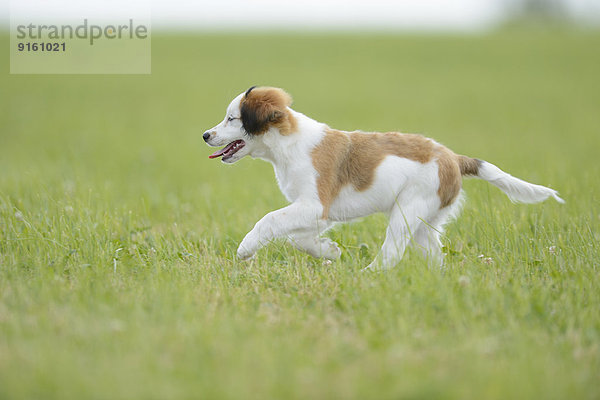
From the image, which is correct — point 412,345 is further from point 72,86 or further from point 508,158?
point 72,86

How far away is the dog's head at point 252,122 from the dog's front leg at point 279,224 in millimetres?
653

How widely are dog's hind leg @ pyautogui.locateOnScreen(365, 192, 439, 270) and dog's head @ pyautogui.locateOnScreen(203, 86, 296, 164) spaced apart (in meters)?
1.08

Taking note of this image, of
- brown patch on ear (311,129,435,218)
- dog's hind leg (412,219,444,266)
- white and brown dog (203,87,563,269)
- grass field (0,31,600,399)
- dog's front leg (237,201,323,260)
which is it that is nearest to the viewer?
grass field (0,31,600,399)

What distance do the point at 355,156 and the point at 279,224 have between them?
0.86 meters

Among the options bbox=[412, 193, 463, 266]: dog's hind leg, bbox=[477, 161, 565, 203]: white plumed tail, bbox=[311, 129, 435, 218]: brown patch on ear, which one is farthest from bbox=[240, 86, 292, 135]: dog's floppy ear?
bbox=[477, 161, 565, 203]: white plumed tail

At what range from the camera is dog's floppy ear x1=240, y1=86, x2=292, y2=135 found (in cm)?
445

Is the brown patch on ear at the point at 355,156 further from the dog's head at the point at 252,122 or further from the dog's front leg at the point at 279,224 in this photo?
the dog's head at the point at 252,122

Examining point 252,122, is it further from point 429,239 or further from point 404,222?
point 429,239

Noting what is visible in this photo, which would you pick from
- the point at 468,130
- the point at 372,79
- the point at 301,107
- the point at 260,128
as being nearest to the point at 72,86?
the point at 301,107

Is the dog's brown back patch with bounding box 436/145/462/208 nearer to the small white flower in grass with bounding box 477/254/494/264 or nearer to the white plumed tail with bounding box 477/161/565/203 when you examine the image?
the white plumed tail with bounding box 477/161/565/203

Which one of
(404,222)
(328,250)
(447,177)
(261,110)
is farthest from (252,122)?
(447,177)

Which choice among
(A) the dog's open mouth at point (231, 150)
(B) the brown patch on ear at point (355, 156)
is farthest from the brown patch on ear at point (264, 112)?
(B) the brown patch on ear at point (355, 156)

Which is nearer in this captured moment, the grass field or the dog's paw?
the grass field

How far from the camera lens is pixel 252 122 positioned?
4.47 meters
